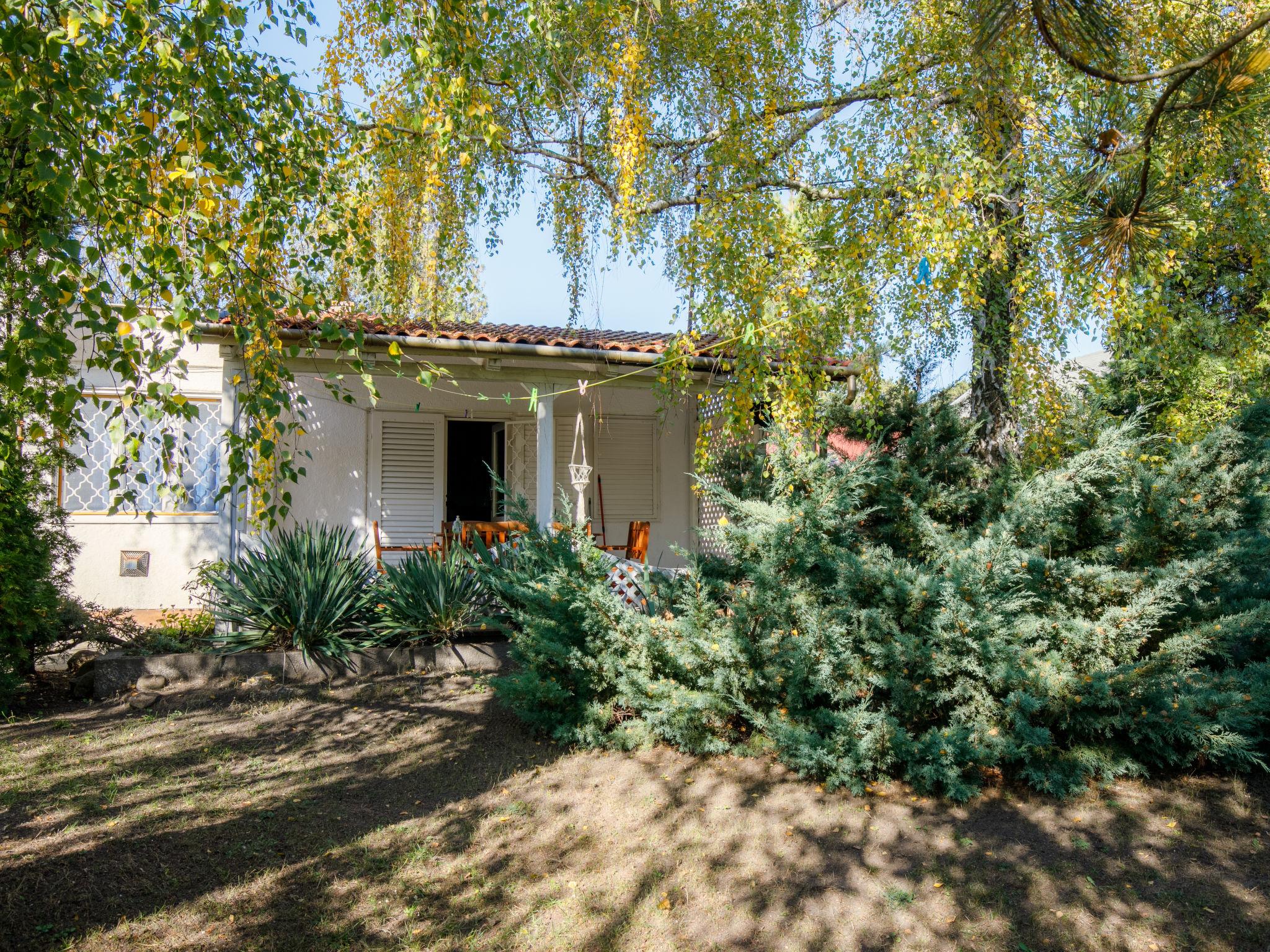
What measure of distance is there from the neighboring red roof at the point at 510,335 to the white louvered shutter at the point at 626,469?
1.28 metres

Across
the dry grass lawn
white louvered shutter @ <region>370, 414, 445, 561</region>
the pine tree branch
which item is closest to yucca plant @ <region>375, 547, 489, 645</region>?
the dry grass lawn

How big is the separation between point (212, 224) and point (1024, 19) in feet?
11.6

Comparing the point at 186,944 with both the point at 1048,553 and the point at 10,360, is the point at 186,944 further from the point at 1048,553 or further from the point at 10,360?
the point at 1048,553

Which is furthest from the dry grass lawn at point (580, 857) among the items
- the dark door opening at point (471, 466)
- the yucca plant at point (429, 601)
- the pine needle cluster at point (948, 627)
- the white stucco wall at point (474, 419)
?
the dark door opening at point (471, 466)

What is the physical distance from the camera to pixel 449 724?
5605mm

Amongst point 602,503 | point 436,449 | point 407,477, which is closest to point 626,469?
point 602,503

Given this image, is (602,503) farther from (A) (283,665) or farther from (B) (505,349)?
(A) (283,665)

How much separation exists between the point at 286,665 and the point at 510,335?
354 centimetres

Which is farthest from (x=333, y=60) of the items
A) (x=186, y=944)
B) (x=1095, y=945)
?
(x=1095, y=945)

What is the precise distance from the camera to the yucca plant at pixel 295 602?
659 centimetres

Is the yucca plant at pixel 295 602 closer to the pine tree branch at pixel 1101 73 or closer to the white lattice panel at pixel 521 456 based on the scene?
the white lattice panel at pixel 521 456

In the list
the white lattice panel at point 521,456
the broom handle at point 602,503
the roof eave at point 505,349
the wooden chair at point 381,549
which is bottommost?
the wooden chair at point 381,549

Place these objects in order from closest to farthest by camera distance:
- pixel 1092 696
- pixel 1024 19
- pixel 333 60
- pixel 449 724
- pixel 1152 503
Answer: pixel 1024 19
pixel 1092 696
pixel 1152 503
pixel 449 724
pixel 333 60

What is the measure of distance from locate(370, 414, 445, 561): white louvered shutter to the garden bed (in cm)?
328
